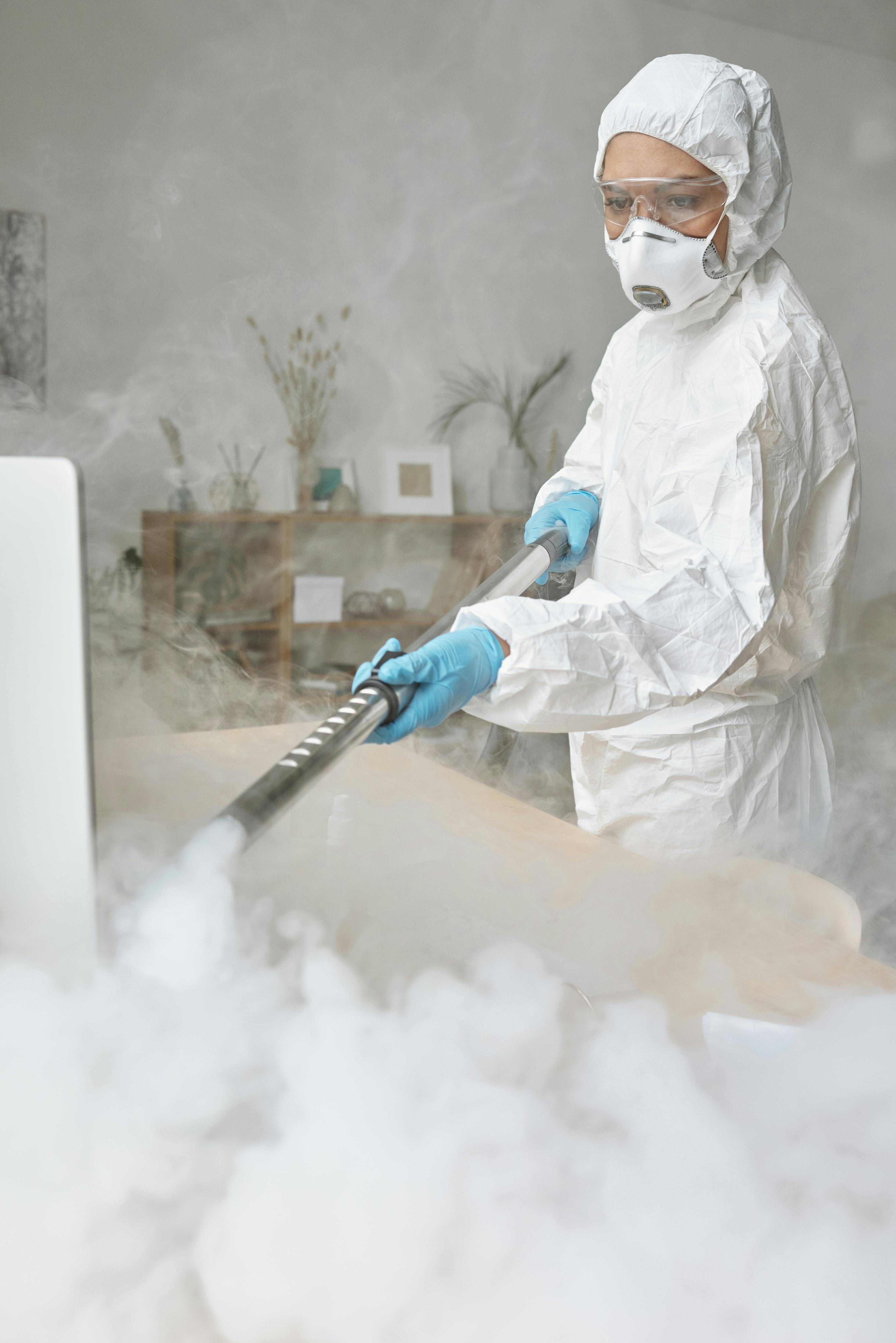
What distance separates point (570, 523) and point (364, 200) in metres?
3.02

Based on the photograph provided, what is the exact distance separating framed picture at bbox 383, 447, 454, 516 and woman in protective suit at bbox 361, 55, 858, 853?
2686mm

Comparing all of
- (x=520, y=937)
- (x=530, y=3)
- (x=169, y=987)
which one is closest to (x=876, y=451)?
(x=530, y=3)

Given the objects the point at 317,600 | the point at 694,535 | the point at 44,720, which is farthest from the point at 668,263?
Result: the point at 317,600

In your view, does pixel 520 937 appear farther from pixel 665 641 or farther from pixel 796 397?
pixel 796 397

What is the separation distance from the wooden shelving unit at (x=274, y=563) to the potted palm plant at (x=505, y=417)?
0.11 metres

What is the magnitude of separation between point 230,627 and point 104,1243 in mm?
3488

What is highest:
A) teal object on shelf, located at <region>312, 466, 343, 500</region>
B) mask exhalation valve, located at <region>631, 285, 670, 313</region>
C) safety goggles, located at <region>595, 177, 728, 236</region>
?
safety goggles, located at <region>595, 177, 728, 236</region>

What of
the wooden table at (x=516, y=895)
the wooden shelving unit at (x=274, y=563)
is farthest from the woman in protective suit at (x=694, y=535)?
the wooden shelving unit at (x=274, y=563)

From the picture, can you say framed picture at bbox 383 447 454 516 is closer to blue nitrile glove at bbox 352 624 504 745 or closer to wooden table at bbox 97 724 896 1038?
wooden table at bbox 97 724 896 1038

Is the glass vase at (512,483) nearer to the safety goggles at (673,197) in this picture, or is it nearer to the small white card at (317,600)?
the small white card at (317,600)

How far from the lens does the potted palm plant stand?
4.31 meters

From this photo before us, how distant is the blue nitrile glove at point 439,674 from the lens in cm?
92

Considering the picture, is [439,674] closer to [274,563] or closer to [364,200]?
[274,563]

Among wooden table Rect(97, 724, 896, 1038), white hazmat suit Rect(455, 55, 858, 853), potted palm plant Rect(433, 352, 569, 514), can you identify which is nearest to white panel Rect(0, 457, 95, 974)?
wooden table Rect(97, 724, 896, 1038)
